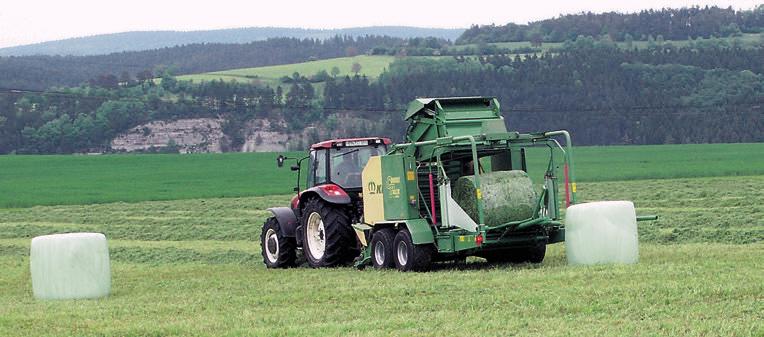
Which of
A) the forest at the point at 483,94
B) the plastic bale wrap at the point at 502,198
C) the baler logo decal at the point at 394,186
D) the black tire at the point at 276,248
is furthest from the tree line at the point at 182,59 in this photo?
the plastic bale wrap at the point at 502,198

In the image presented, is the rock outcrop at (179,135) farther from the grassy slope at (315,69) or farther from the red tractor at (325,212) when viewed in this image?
the red tractor at (325,212)

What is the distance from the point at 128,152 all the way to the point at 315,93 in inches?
598

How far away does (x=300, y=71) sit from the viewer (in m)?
112

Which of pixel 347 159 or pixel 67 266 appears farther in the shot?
pixel 347 159

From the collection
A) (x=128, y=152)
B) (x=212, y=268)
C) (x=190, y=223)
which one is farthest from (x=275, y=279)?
(x=128, y=152)

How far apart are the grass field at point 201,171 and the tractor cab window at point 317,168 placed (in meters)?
30.9

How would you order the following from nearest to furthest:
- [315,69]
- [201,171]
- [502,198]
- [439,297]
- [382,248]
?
[439,297]
[502,198]
[382,248]
[201,171]
[315,69]

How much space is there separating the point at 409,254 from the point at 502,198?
5.08 ft

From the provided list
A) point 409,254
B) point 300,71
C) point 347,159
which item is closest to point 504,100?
point 300,71

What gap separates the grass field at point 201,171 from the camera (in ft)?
176

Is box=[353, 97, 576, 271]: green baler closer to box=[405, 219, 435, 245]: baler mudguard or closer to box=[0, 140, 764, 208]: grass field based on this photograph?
box=[405, 219, 435, 245]: baler mudguard

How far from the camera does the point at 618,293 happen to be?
43.1 ft

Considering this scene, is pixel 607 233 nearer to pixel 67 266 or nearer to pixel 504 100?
pixel 67 266

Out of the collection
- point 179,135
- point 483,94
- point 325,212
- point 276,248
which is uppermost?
point 325,212
